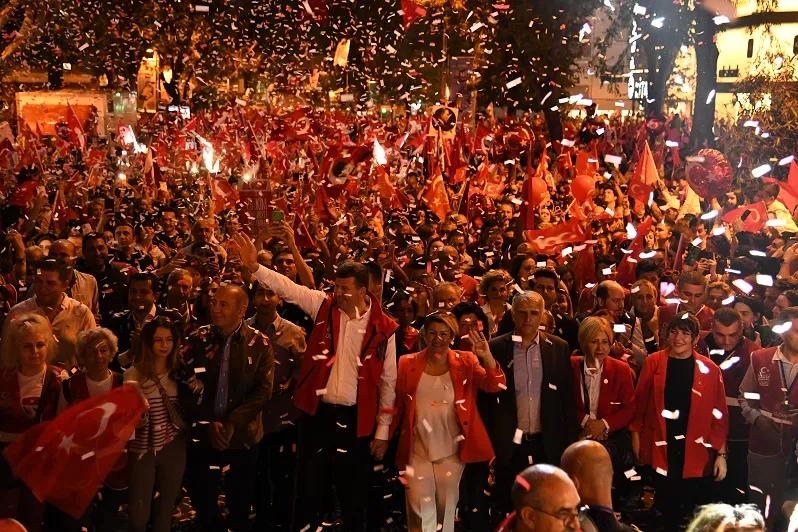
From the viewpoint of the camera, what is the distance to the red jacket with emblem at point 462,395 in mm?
6910

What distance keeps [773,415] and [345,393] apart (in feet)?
8.27

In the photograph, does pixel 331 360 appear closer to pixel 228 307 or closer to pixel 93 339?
pixel 228 307

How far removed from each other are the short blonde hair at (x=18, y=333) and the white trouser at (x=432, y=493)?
87.3 inches

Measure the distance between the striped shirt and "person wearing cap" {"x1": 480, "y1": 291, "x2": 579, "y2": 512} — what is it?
194 centimetres

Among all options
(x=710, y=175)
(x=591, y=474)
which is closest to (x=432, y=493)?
(x=591, y=474)

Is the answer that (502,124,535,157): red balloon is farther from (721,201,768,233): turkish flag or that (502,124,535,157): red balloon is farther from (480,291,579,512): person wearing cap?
(480,291,579,512): person wearing cap

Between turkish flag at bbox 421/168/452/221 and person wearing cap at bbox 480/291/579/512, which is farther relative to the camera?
turkish flag at bbox 421/168/452/221

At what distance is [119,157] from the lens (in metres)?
22.4

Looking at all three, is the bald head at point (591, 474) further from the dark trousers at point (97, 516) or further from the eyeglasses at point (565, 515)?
the dark trousers at point (97, 516)

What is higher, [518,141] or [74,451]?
[518,141]

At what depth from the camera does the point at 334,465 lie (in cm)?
730

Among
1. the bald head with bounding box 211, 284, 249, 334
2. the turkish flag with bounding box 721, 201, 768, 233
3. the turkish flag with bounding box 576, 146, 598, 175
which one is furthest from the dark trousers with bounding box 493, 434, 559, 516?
the turkish flag with bounding box 576, 146, 598, 175

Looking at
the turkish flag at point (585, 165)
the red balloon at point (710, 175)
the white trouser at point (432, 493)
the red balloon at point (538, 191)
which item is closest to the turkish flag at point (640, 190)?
the turkish flag at point (585, 165)

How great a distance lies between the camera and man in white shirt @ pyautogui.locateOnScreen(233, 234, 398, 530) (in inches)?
281
